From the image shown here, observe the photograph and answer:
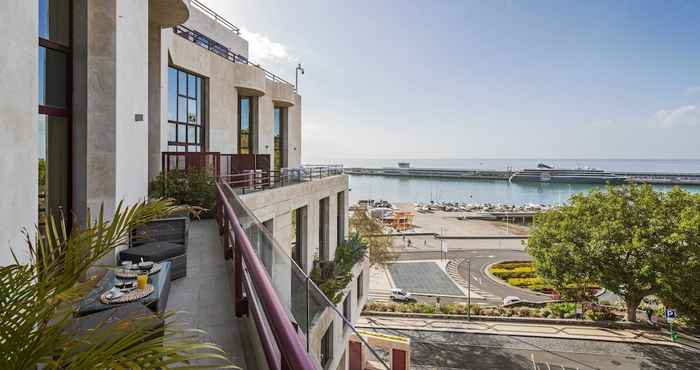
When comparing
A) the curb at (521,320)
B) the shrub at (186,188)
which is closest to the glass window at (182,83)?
the shrub at (186,188)

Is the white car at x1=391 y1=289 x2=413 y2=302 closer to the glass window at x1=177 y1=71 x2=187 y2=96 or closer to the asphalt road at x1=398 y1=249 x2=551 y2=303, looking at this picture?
the asphalt road at x1=398 y1=249 x2=551 y2=303

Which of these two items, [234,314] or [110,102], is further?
[110,102]


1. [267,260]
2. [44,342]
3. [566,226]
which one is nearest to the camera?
[44,342]

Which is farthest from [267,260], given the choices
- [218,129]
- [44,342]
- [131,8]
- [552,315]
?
[552,315]

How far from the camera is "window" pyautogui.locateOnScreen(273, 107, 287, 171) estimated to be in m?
27.4

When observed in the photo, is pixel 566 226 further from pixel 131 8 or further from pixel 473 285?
pixel 131 8

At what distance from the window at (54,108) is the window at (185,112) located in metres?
9.56

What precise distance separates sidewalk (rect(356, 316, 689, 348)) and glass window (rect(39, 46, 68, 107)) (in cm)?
2072

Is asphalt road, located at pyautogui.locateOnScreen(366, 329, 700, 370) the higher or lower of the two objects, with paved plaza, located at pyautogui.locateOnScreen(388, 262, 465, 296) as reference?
higher

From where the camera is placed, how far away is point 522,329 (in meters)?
22.4

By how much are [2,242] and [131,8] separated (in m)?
6.16

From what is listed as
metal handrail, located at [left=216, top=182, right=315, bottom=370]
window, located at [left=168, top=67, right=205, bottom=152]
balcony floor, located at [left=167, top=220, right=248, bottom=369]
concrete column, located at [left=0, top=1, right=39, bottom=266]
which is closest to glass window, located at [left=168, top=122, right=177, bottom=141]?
window, located at [left=168, top=67, right=205, bottom=152]

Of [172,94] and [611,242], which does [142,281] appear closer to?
[172,94]

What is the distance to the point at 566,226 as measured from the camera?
23.0 m
